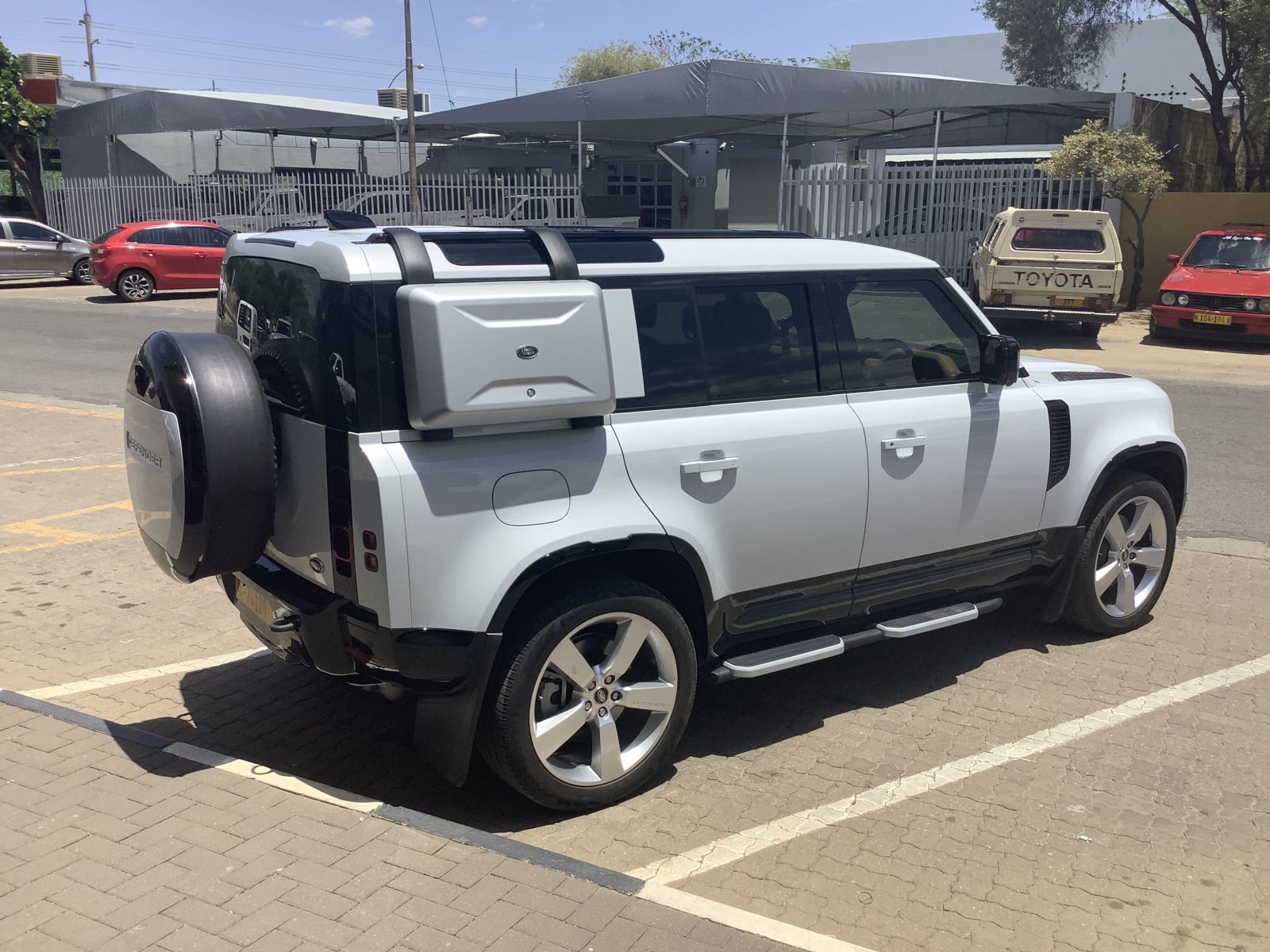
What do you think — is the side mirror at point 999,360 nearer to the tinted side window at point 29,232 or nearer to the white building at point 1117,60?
the tinted side window at point 29,232

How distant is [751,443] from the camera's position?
162 inches

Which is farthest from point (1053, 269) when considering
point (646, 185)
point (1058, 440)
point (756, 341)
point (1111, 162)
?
point (646, 185)

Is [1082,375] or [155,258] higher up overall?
[155,258]

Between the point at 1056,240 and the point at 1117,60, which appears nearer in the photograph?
the point at 1056,240

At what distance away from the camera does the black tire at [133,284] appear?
2223 cm

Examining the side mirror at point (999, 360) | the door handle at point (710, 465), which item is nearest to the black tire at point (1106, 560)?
the side mirror at point (999, 360)

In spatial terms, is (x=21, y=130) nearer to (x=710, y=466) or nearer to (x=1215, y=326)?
(x=1215, y=326)

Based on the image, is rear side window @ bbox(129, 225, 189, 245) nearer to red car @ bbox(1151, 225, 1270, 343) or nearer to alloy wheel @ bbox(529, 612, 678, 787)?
red car @ bbox(1151, 225, 1270, 343)

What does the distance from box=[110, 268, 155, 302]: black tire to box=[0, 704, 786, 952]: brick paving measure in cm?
2059

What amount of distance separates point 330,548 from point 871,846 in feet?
6.58

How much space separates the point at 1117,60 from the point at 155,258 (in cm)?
4278

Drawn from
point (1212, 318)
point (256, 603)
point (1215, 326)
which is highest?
point (1212, 318)

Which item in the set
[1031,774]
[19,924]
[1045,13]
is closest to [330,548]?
[19,924]

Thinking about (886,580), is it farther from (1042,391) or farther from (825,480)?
(1042,391)
